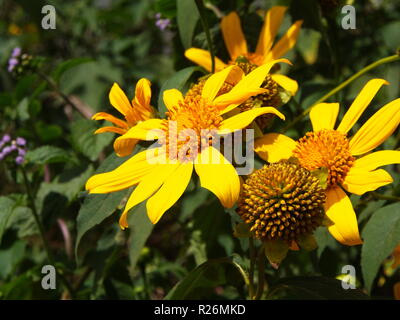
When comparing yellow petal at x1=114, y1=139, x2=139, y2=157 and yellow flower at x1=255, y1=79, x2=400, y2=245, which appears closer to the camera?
yellow flower at x1=255, y1=79, x2=400, y2=245

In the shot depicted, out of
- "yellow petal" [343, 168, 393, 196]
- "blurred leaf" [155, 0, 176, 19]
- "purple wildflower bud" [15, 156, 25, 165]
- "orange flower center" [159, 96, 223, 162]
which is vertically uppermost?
"blurred leaf" [155, 0, 176, 19]

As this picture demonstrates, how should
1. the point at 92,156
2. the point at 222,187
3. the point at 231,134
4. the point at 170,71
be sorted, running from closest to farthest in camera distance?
1. the point at 222,187
2. the point at 231,134
3. the point at 92,156
4. the point at 170,71

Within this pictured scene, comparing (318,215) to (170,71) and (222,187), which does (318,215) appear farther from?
(170,71)

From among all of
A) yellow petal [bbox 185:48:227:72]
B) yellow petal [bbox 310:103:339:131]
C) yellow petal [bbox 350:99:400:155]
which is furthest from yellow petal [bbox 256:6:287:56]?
yellow petal [bbox 350:99:400:155]

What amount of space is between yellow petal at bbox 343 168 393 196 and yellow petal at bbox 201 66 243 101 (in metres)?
0.25

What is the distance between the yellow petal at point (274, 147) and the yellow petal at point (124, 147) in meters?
0.21

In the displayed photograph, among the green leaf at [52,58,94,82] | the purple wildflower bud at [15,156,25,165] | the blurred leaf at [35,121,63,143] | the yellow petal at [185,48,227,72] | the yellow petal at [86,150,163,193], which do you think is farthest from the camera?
the blurred leaf at [35,121,63,143]

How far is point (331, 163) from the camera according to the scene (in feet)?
3.14

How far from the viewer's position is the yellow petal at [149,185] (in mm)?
908

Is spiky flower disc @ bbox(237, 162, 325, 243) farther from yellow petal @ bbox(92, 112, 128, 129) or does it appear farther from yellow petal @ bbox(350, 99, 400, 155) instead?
yellow petal @ bbox(92, 112, 128, 129)

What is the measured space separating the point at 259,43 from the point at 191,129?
1.32 ft

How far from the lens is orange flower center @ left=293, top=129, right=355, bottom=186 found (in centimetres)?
96
